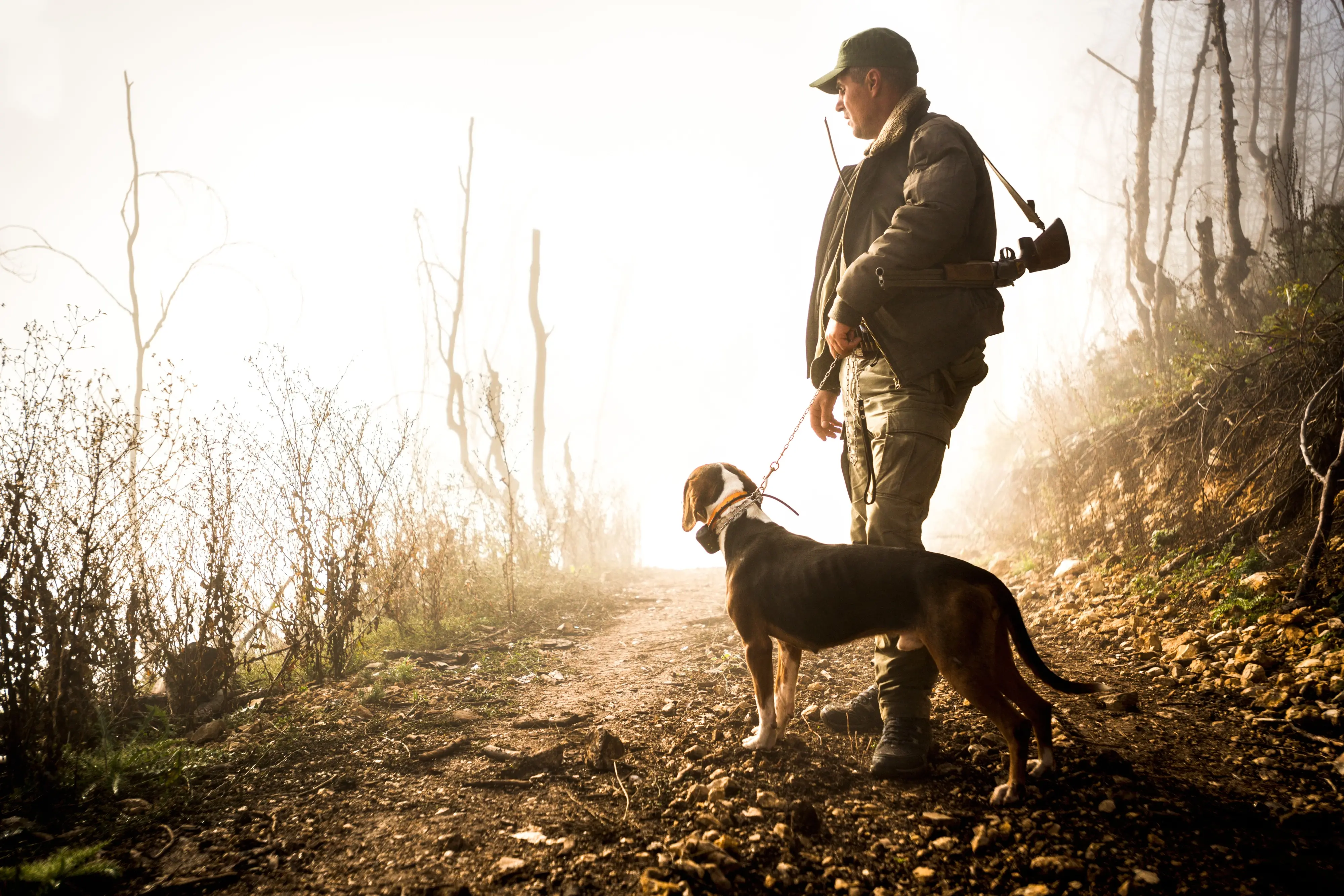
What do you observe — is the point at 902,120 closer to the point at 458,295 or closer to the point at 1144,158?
the point at 1144,158

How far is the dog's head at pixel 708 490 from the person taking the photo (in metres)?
2.97

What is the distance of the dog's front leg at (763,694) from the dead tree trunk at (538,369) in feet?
35.0

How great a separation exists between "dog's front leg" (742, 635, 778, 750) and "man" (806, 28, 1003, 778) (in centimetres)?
43

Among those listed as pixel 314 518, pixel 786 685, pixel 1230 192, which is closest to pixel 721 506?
pixel 786 685

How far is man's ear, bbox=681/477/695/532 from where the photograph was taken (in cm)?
306

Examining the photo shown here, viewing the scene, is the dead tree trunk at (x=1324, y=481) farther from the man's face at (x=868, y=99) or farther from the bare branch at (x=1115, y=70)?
the bare branch at (x=1115, y=70)

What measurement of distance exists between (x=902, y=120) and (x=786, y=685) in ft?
8.43

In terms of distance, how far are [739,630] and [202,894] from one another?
75.5 inches

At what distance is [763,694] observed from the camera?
8.13 ft

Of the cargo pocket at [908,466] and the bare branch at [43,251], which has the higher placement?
the bare branch at [43,251]

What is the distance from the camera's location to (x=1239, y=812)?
5.25 ft

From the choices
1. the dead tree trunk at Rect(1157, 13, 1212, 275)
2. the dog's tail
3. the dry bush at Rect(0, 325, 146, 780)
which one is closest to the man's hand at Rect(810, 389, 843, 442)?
the dog's tail

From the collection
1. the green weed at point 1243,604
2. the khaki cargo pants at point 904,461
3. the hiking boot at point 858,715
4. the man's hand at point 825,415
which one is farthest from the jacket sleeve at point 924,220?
the green weed at point 1243,604

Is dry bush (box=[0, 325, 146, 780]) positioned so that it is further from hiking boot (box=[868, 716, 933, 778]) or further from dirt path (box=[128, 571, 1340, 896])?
hiking boot (box=[868, 716, 933, 778])
